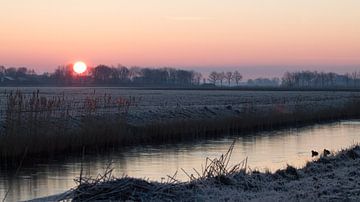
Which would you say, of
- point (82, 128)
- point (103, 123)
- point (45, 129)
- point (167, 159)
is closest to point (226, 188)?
point (167, 159)

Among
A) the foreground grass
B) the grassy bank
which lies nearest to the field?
the grassy bank

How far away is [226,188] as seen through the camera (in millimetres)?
11891

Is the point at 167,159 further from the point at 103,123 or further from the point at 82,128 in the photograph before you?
the point at 103,123

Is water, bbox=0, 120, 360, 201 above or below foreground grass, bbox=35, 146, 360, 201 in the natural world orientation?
below

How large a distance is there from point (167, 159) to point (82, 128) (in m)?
5.64

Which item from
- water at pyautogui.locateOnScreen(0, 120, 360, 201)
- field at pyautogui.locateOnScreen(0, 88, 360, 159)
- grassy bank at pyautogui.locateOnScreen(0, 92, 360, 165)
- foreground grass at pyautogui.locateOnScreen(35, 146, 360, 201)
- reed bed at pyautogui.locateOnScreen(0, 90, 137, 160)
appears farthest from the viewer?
field at pyautogui.locateOnScreen(0, 88, 360, 159)

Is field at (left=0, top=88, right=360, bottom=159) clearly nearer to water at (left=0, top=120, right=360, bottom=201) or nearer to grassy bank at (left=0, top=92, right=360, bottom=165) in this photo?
grassy bank at (left=0, top=92, right=360, bottom=165)

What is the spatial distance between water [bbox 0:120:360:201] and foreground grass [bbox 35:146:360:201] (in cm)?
444

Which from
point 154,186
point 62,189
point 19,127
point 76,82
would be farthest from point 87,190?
point 76,82

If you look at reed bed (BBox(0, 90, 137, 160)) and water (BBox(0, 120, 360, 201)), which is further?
reed bed (BBox(0, 90, 137, 160))

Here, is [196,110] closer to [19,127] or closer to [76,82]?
[19,127]

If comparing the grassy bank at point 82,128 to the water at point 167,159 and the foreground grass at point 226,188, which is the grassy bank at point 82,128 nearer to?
the water at point 167,159

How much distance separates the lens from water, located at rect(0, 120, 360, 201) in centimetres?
1734

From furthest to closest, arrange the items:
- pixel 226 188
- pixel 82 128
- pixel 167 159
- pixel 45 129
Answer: pixel 82 128 < pixel 45 129 < pixel 167 159 < pixel 226 188
